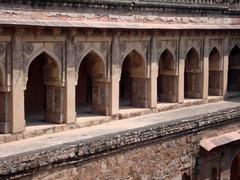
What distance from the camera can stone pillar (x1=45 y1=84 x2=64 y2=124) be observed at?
525 inches

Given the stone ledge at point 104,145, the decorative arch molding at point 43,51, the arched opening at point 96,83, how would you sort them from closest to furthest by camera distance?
the stone ledge at point 104,145
the decorative arch molding at point 43,51
the arched opening at point 96,83

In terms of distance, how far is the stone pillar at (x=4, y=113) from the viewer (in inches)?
473

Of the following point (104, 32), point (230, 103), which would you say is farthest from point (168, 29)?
point (230, 103)

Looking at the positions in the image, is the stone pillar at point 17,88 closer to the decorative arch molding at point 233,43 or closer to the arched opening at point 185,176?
the arched opening at point 185,176

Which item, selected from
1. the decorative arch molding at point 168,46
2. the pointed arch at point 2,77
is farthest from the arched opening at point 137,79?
the pointed arch at point 2,77

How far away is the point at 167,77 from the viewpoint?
17.4 meters

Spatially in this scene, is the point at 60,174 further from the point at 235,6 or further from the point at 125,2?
the point at 235,6

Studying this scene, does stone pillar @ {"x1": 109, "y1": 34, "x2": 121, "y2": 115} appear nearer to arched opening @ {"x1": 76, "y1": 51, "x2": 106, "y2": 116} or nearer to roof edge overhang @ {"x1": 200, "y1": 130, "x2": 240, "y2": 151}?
arched opening @ {"x1": 76, "y1": 51, "x2": 106, "y2": 116}

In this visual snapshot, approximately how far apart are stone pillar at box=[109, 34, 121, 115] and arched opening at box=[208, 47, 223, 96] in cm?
546

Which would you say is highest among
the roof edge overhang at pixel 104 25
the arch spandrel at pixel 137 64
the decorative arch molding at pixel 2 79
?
the roof edge overhang at pixel 104 25

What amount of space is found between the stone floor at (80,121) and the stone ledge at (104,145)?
161cm

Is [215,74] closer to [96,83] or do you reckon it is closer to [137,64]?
[137,64]

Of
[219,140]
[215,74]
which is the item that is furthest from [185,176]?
[215,74]

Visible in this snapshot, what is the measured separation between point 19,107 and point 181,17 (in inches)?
274
